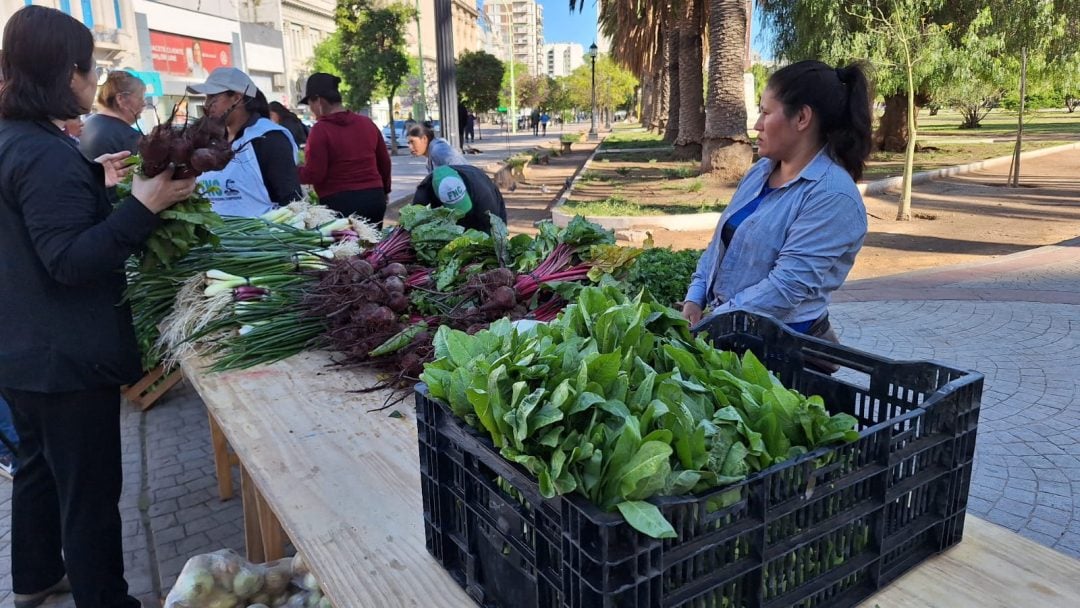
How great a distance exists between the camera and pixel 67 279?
2217 mm

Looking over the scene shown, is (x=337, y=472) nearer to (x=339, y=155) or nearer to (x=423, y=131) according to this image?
(x=423, y=131)

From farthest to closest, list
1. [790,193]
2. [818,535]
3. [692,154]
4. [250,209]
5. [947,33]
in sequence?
[692,154]
[947,33]
[250,209]
[790,193]
[818,535]

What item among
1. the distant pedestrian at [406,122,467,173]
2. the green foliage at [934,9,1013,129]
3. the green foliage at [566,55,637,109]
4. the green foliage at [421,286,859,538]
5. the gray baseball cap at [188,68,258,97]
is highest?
the green foliage at [566,55,637,109]

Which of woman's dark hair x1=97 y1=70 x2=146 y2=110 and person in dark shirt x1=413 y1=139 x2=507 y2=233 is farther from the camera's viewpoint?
woman's dark hair x1=97 y1=70 x2=146 y2=110

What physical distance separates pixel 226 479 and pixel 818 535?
3535mm

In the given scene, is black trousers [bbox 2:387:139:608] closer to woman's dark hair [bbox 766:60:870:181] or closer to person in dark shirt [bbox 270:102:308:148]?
woman's dark hair [bbox 766:60:870:181]

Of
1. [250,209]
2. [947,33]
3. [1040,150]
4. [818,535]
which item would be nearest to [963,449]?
[818,535]

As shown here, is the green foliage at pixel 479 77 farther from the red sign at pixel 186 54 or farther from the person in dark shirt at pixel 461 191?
the person in dark shirt at pixel 461 191

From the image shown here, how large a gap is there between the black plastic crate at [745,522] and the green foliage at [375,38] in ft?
108

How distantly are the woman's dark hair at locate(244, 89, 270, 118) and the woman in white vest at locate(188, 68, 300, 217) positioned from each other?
0.01m

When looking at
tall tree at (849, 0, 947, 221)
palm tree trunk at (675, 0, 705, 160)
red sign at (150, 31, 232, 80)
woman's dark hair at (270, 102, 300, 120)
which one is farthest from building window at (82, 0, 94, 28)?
tall tree at (849, 0, 947, 221)

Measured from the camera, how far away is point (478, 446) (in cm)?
137

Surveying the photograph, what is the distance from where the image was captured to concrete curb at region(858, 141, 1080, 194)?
599 inches

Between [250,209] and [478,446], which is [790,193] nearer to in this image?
[478,446]
